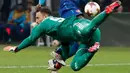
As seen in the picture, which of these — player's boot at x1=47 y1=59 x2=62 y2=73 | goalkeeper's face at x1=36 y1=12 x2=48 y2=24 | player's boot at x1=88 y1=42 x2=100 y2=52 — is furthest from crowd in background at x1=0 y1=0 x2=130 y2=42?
player's boot at x1=88 y1=42 x2=100 y2=52

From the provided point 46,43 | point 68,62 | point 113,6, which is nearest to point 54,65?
point 113,6

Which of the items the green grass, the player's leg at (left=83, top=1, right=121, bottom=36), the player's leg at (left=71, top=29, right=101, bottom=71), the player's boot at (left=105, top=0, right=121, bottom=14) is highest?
the player's boot at (left=105, top=0, right=121, bottom=14)

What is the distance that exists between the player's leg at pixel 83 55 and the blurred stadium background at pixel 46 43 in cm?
279

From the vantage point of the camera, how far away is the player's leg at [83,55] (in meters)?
9.35

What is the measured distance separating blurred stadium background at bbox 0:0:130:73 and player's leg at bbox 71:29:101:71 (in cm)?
279

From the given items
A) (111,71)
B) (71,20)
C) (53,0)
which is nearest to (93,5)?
(71,20)

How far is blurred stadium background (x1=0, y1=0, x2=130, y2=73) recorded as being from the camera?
43.5 feet

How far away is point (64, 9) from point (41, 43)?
1146cm

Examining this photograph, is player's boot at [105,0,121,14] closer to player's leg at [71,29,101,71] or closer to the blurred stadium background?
player's leg at [71,29,101,71]

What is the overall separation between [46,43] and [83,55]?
41.4 feet

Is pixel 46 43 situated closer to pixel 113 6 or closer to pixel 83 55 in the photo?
pixel 83 55

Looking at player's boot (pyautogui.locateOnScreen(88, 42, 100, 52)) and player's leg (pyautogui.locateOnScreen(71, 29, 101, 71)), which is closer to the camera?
player's boot (pyautogui.locateOnScreen(88, 42, 100, 52))

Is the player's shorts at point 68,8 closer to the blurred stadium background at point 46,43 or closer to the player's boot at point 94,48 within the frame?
the player's boot at point 94,48

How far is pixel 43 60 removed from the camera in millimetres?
15133
